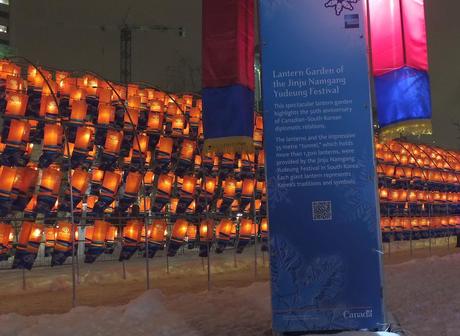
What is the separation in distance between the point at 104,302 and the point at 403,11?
8202mm

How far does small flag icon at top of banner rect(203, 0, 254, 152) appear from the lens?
21.0 feet

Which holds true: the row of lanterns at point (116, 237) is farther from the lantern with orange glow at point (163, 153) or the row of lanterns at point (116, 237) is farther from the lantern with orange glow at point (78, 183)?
the lantern with orange glow at point (163, 153)

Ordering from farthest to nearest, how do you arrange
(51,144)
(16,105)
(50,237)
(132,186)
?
(132,186), (50,237), (51,144), (16,105)

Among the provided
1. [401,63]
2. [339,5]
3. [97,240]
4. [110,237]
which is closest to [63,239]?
[97,240]

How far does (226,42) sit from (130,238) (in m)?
9.51

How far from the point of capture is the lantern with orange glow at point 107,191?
1480 centimetres

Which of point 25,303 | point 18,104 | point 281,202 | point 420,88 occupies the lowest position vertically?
point 25,303

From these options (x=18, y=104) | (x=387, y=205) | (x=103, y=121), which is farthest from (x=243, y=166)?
(x=387, y=205)

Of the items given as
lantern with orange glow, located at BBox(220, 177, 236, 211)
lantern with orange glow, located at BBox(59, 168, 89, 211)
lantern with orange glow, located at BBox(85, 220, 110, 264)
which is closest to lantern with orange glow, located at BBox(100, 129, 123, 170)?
lantern with orange glow, located at BBox(59, 168, 89, 211)

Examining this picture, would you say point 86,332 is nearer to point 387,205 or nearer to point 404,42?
point 404,42

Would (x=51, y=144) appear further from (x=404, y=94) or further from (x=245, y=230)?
(x=404, y=94)

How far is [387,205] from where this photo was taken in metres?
25.7

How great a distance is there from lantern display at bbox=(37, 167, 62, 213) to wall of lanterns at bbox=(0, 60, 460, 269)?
0.02 meters

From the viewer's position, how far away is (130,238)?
14906 mm
